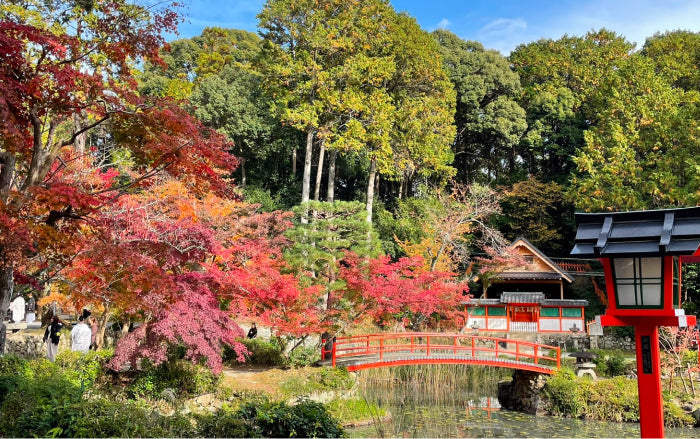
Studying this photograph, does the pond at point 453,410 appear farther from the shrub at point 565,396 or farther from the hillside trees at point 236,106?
the hillside trees at point 236,106

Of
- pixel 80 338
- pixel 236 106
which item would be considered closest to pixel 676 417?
pixel 80 338

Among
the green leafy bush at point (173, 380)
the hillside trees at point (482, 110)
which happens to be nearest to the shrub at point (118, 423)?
the green leafy bush at point (173, 380)

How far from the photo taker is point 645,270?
198 inches

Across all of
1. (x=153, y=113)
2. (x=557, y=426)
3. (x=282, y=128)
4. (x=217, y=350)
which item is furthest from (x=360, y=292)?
(x=282, y=128)

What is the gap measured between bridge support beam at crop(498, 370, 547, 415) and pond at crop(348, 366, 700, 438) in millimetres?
373

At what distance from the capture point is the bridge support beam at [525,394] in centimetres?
1445

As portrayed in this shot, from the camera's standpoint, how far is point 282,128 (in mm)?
25766

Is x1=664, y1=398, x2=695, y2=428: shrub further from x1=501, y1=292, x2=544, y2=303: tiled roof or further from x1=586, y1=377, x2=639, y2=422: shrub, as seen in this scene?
x1=501, y1=292, x2=544, y2=303: tiled roof

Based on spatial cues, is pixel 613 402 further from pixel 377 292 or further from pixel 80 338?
pixel 80 338

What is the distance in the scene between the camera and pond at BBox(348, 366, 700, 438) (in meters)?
11.9

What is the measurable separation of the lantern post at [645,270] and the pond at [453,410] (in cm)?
577

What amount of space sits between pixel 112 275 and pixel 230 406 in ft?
13.9

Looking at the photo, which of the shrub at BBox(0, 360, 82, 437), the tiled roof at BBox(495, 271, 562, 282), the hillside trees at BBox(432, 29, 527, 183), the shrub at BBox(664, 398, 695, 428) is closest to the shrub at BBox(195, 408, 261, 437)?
the shrub at BBox(0, 360, 82, 437)

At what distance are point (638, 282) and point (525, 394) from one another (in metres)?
10.8
